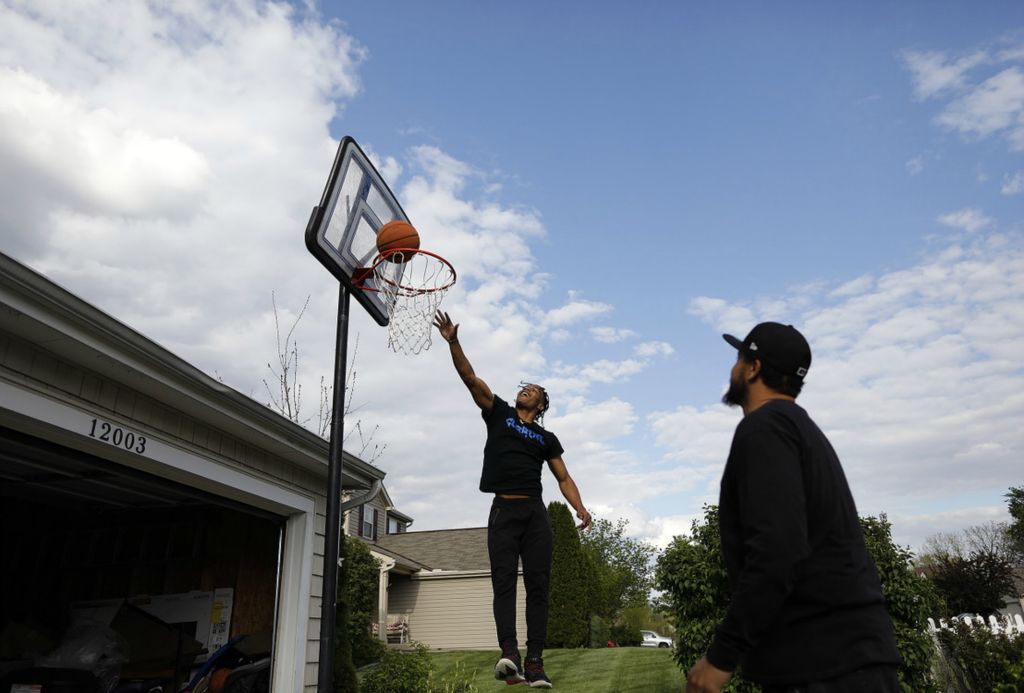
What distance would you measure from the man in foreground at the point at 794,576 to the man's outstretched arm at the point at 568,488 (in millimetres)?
2889

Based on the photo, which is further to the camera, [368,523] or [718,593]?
[368,523]

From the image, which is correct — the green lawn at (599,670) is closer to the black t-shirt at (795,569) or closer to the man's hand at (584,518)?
the man's hand at (584,518)

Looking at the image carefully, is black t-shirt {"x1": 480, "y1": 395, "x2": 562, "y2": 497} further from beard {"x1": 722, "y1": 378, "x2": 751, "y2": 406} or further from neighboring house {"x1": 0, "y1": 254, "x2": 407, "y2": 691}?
beard {"x1": 722, "y1": 378, "x2": 751, "y2": 406}

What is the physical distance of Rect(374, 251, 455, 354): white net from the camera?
17.8 feet

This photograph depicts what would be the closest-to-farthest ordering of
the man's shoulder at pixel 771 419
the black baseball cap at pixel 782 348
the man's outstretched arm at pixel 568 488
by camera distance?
the man's shoulder at pixel 771 419
the black baseball cap at pixel 782 348
the man's outstretched arm at pixel 568 488

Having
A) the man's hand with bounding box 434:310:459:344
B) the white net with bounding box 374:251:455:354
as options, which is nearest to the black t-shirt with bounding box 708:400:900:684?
the man's hand with bounding box 434:310:459:344

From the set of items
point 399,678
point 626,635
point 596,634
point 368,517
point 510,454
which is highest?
point 368,517

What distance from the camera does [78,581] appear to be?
8172 mm

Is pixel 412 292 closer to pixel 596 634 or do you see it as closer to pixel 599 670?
pixel 599 670

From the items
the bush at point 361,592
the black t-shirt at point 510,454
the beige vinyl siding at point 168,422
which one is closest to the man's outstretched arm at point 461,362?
the black t-shirt at point 510,454

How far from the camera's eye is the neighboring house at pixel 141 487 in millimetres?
4246

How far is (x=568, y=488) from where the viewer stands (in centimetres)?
535

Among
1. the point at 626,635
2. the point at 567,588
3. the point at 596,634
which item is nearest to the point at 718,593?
the point at 567,588

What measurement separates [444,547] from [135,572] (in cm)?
2259
